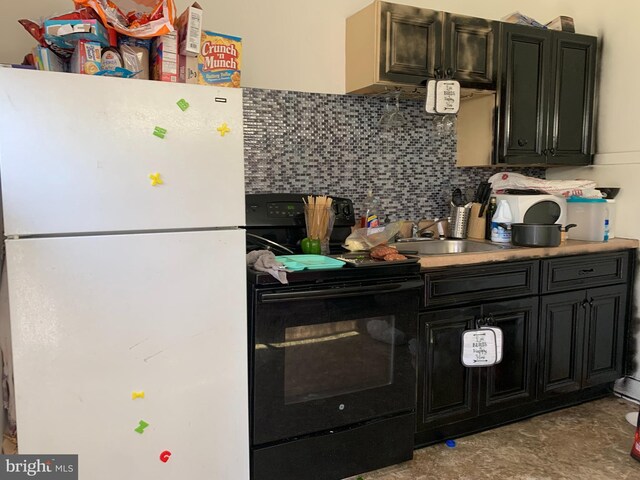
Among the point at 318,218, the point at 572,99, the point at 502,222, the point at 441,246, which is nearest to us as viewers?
the point at 318,218

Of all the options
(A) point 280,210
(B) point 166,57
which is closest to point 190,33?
(B) point 166,57

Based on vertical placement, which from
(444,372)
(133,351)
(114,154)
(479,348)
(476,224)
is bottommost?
(444,372)

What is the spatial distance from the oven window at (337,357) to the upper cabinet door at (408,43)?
123cm

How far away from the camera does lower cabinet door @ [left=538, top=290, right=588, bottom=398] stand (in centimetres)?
262

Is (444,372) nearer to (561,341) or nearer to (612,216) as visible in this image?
(561,341)

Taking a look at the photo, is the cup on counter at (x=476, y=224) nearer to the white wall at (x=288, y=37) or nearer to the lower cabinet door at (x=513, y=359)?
the lower cabinet door at (x=513, y=359)

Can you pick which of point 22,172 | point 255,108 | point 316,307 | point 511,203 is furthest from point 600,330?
point 22,172

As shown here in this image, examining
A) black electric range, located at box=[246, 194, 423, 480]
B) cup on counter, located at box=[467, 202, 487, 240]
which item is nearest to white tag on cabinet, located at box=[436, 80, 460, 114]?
cup on counter, located at box=[467, 202, 487, 240]

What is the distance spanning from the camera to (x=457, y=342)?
2.37 metres

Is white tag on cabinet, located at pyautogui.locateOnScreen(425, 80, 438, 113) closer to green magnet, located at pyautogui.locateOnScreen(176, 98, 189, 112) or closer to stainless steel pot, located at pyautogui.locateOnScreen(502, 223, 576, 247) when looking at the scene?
stainless steel pot, located at pyautogui.locateOnScreen(502, 223, 576, 247)

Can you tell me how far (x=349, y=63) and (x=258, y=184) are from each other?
0.82 meters

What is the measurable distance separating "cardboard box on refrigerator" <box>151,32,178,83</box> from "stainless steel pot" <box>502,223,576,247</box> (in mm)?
1844

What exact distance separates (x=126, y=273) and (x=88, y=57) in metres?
0.69

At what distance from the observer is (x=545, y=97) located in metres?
2.93
